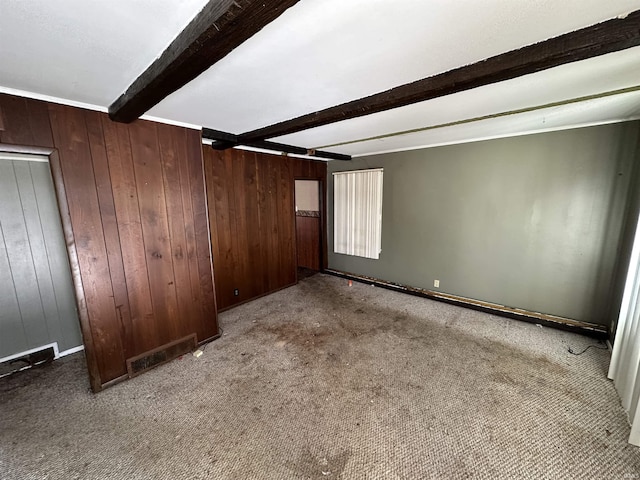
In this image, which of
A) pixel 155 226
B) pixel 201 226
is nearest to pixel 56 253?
pixel 155 226

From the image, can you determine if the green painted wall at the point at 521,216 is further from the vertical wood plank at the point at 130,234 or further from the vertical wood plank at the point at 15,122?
the vertical wood plank at the point at 15,122

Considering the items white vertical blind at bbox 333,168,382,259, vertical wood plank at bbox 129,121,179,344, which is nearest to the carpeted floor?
vertical wood plank at bbox 129,121,179,344

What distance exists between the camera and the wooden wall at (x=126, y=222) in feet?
5.85

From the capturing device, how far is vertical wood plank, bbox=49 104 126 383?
5.83 feet

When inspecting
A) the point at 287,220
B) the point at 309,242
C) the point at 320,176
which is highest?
the point at 320,176

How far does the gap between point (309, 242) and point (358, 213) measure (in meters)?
1.35

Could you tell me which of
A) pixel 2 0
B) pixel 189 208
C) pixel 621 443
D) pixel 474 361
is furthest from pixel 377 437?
pixel 2 0

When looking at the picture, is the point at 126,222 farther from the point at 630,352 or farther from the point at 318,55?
the point at 630,352

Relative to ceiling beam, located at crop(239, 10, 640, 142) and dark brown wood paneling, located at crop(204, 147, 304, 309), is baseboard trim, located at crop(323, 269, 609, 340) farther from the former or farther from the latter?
ceiling beam, located at crop(239, 10, 640, 142)

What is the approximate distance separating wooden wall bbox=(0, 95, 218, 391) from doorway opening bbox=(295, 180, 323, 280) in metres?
2.65

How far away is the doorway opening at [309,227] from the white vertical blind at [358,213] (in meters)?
0.40

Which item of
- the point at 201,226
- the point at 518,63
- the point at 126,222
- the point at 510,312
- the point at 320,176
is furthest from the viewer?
the point at 320,176

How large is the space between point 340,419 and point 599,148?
3.58 metres

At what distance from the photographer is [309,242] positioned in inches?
205
